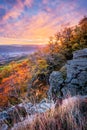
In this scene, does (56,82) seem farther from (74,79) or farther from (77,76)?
(77,76)

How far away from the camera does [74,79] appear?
15.1 metres

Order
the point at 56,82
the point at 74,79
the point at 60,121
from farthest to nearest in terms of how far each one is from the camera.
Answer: the point at 56,82 → the point at 74,79 → the point at 60,121

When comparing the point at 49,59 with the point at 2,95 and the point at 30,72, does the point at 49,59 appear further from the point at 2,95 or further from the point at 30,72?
the point at 2,95

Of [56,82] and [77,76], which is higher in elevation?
[77,76]

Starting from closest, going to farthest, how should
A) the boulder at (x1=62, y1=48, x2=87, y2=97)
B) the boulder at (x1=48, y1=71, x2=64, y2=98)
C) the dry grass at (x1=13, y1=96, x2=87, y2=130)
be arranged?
the dry grass at (x1=13, y1=96, x2=87, y2=130), the boulder at (x1=62, y1=48, x2=87, y2=97), the boulder at (x1=48, y1=71, x2=64, y2=98)

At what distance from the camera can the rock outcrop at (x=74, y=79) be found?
47.3 feet

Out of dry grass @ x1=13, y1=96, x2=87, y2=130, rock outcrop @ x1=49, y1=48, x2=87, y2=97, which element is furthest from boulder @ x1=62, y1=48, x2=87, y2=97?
dry grass @ x1=13, y1=96, x2=87, y2=130

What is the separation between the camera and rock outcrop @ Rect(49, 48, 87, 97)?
1441 centimetres

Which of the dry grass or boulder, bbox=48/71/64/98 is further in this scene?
boulder, bbox=48/71/64/98

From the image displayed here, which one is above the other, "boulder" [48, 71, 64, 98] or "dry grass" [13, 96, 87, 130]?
"dry grass" [13, 96, 87, 130]

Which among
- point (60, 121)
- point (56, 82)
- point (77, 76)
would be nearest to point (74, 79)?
point (77, 76)

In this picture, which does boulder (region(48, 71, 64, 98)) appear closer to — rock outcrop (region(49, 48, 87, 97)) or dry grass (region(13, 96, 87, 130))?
rock outcrop (region(49, 48, 87, 97))

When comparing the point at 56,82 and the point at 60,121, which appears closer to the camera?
the point at 60,121

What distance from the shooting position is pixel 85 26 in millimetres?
29969
